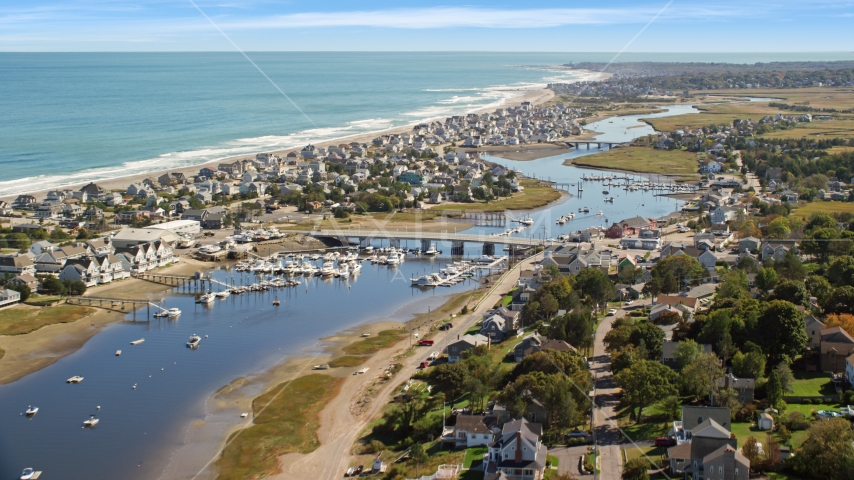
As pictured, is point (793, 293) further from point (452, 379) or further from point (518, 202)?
point (518, 202)

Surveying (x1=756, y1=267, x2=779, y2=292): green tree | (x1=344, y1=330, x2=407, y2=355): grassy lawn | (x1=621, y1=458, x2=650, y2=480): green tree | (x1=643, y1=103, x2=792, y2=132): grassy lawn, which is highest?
(x1=643, y1=103, x2=792, y2=132): grassy lawn

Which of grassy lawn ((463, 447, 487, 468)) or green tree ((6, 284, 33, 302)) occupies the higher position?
green tree ((6, 284, 33, 302))

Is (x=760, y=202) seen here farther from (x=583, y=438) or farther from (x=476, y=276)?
(x=583, y=438)

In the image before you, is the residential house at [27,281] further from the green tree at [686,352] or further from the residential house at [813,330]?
the residential house at [813,330]

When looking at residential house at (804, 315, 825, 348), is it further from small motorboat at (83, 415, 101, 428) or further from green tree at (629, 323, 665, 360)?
small motorboat at (83, 415, 101, 428)

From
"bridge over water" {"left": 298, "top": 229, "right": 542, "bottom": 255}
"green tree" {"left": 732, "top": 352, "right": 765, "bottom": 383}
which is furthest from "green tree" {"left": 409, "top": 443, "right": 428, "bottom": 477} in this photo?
"bridge over water" {"left": 298, "top": 229, "right": 542, "bottom": 255}
